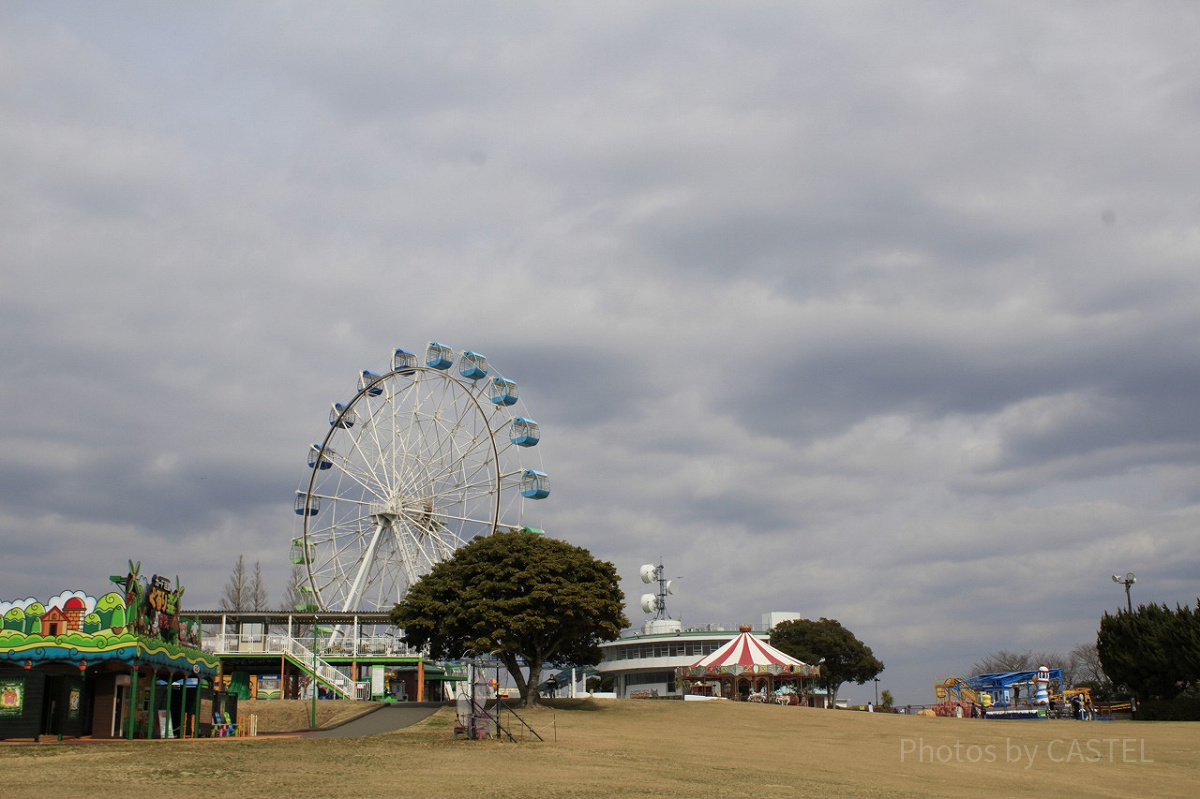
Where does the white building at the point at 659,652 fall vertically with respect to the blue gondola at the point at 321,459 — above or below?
below

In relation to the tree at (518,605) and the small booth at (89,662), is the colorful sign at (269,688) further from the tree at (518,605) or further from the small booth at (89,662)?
the small booth at (89,662)

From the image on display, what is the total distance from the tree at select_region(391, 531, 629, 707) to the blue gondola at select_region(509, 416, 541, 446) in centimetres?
1075

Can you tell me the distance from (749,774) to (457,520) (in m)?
36.4

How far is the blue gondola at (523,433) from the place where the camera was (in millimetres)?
59781

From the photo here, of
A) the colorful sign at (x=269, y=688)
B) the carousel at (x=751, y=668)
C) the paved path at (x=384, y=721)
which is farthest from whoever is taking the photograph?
the carousel at (x=751, y=668)

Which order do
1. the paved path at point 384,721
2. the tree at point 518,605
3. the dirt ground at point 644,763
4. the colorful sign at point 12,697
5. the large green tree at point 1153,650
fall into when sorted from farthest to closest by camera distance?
1. the large green tree at point 1153,650
2. the tree at point 518,605
3. the paved path at point 384,721
4. the colorful sign at point 12,697
5. the dirt ground at point 644,763

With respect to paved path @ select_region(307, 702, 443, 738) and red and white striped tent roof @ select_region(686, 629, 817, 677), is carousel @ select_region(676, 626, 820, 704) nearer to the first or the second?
red and white striped tent roof @ select_region(686, 629, 817, 677)

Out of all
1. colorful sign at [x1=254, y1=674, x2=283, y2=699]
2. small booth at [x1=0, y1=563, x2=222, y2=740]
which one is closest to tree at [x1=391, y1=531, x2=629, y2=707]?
colorful sign at [x1=254, y1=674, x2=283, y2=699]

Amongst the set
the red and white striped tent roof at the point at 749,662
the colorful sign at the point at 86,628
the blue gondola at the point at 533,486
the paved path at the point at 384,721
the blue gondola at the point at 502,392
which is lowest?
the paved path at the point at 384,721

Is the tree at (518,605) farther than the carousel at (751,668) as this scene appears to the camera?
No

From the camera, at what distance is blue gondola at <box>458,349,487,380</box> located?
60250 mm

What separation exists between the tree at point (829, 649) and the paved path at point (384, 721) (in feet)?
160

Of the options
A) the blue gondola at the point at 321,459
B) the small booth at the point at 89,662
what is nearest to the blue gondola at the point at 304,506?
the blue gondola at the point at 321,459

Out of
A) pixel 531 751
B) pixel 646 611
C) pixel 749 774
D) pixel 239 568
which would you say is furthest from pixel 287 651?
pixel 646 611
